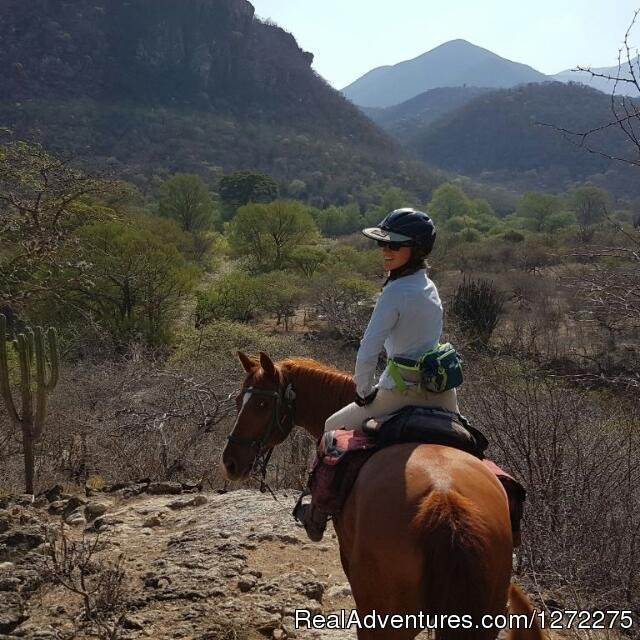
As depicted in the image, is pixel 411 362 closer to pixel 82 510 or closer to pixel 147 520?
pixel 147 520

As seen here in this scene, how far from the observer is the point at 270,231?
122 ft

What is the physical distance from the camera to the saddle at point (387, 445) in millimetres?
2723

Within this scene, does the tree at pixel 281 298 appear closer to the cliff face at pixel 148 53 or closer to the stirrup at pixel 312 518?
the stirrup at pixel 312 518

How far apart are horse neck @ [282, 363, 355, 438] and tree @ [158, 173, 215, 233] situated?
41214mm

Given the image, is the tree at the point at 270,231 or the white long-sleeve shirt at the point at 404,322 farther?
the tree at the point at 270,231

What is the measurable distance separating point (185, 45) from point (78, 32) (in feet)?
72.6

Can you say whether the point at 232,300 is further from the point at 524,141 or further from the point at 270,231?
the point at 524,141

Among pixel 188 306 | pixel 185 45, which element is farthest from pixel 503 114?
pixel 188 306

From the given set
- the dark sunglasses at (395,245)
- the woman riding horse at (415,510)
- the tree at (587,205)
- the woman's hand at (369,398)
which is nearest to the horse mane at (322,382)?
the woman riding horse at (415,510)

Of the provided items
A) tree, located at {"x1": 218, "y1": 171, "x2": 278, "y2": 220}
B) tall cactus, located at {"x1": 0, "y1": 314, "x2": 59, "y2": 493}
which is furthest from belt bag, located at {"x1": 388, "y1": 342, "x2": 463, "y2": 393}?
tree, located at {"x1": 218, "y1": 171, "x2": 278, "y2": 220}

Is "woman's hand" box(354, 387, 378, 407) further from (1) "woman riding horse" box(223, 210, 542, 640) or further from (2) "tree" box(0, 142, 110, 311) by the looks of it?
(2) "tree" box(0, 142, 110, 311)

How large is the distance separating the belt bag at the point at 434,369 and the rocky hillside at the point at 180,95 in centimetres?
6620

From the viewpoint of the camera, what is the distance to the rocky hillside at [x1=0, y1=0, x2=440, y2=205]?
261ft

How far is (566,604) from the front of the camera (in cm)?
402
